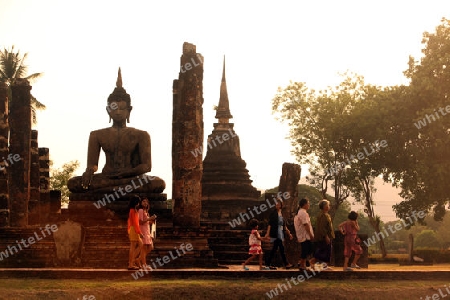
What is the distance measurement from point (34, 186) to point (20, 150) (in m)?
2.95

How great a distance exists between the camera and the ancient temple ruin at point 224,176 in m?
34.8

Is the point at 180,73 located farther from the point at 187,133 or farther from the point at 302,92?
the point at 302,92

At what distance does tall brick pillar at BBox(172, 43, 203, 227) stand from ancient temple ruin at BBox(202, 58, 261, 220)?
559 inches

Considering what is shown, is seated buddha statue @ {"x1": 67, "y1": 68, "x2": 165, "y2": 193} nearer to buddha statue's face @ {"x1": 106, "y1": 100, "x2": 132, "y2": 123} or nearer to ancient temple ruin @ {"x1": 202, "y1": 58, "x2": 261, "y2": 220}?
buddha statue's face @ {"x1": 106, "y1": 100, "x2": 132, "y2": 123}

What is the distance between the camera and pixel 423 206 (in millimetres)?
38594

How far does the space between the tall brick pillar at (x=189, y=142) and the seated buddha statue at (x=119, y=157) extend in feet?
14.1

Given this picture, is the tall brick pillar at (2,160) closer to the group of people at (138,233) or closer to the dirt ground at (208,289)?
the group of people at (138,233)

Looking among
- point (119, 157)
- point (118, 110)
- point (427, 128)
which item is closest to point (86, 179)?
point (119, 157)

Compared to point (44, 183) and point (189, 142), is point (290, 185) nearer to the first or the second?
point (189, 142)

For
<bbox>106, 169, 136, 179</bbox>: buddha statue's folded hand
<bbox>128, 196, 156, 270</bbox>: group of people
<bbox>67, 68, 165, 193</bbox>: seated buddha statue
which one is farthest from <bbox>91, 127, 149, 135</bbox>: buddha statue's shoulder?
<bbox>128, 196, 156, 270</bbox>: group of people

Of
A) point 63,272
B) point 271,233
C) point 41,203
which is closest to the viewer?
point 63,272

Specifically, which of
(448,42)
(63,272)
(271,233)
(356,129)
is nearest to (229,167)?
(356,129)

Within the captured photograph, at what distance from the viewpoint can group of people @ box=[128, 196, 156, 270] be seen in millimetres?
14828

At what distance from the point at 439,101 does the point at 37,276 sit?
2627 centimetres
